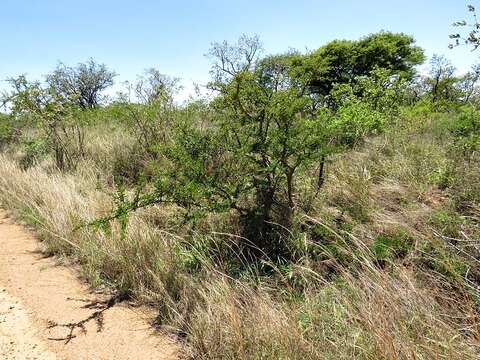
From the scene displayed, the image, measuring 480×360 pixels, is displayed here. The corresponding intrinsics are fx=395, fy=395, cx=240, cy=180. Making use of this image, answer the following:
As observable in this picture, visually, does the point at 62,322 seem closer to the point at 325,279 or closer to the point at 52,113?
the point at 325,279

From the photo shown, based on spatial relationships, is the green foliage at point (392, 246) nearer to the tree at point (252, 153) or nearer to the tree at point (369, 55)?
the tree at point (252, 153)

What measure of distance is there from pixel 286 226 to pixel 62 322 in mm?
2470

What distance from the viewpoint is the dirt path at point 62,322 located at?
120 inches

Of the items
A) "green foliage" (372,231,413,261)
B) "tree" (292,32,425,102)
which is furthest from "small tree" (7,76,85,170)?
"tree" (292,32,425,102)

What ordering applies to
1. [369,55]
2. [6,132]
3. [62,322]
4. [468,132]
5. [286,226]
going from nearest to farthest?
[62,322], [286,226], [468,132], [6,132], [369,55]

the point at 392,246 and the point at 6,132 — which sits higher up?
the point at 6,132

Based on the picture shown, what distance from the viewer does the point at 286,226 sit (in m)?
4.56

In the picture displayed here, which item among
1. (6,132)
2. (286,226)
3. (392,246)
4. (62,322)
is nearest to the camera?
(62,322)

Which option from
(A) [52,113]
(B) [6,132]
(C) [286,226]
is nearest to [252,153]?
(C) [286,226]

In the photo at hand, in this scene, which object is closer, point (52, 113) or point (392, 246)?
point (392, 246)

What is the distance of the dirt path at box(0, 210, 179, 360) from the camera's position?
3.05 metres

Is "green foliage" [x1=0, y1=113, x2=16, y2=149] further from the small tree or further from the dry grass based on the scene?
the dry grass

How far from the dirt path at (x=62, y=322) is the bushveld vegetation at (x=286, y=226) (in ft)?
0.68

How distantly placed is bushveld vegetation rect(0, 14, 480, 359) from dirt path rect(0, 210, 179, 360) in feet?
0.68
